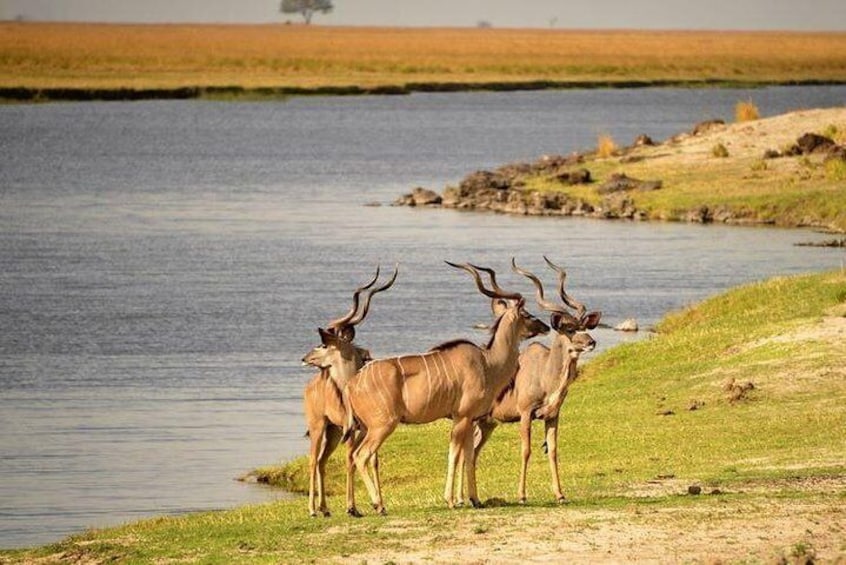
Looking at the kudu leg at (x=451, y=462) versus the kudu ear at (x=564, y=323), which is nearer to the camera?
the kudu leg at (x=451, y=462)

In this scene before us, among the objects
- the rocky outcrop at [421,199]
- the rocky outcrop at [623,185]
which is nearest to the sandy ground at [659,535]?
the rocky outcrop at [623,185]

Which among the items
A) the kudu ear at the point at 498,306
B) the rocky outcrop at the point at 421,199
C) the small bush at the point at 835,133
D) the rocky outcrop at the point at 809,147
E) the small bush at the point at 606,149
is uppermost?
the small bush at the point at 835,133

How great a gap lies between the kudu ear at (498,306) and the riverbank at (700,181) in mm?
40264

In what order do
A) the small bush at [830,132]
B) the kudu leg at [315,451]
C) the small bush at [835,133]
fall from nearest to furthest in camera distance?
the kudu leg at [315,451] → the small bush at [835,133] → the small bush at [830,132]

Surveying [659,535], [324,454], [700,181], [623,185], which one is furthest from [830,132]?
[659,535]

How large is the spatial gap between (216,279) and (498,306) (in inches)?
1304

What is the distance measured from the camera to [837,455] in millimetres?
21344

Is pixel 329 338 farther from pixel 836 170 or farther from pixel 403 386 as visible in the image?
pixel 836 170

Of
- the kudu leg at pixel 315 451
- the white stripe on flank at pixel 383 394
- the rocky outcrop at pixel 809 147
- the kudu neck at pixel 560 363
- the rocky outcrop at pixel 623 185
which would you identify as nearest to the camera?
the white stripe on flank at pixel 383 394

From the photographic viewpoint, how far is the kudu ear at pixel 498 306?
19094 mm

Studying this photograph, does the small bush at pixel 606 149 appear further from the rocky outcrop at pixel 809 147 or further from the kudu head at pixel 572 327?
the kudu head at pixel 572 327

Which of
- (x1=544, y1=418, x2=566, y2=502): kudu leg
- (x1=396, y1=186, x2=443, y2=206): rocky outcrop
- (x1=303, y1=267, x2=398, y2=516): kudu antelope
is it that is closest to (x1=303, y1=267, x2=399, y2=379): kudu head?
(x1=303, y1=267, x2=398, y2=516): kudu antelope

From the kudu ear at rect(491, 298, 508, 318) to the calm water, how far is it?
7.41m

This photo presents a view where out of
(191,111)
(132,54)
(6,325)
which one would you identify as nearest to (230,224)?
(6,325)
